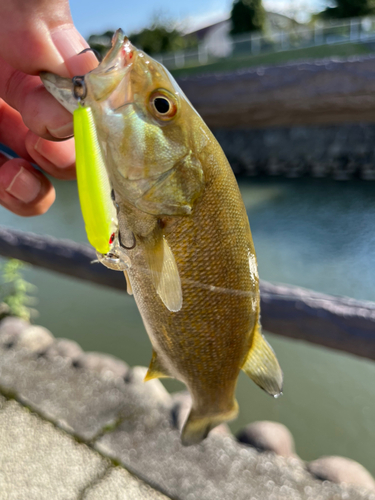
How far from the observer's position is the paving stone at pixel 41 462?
1435mm

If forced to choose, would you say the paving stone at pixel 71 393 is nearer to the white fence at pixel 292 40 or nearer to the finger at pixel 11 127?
the finger at pixel 11 127

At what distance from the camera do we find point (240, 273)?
26.9 inches

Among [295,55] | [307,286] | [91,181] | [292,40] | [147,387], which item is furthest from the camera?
[292,40]

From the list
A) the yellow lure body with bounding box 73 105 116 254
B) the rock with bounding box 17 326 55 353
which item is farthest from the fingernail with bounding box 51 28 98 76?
the rock with bounding box 17 326 55 353

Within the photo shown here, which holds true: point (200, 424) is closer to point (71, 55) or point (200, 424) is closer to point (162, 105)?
point (162, 105)

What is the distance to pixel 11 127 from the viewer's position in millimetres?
1148

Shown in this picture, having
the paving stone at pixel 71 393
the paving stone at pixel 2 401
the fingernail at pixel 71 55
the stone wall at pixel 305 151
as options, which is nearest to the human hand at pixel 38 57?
the fingernail at pixel 71 55

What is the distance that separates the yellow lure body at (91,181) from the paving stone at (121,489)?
1208 millimetres

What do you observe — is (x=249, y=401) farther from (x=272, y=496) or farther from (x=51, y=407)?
(x=51, y=407)

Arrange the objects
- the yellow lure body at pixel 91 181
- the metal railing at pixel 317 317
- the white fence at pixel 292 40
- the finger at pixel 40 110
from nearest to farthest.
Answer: the yellow lure body at pixel 91 181 < the finger at pixel 40 110 < the metal railing at pixel 317 317 < the white fence at pixel 292 40

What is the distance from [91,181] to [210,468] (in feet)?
4.37

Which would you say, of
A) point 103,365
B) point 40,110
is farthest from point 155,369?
point 103,365

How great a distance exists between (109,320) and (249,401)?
1.47m

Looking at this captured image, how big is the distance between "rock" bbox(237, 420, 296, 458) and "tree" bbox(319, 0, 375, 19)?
19.9m
